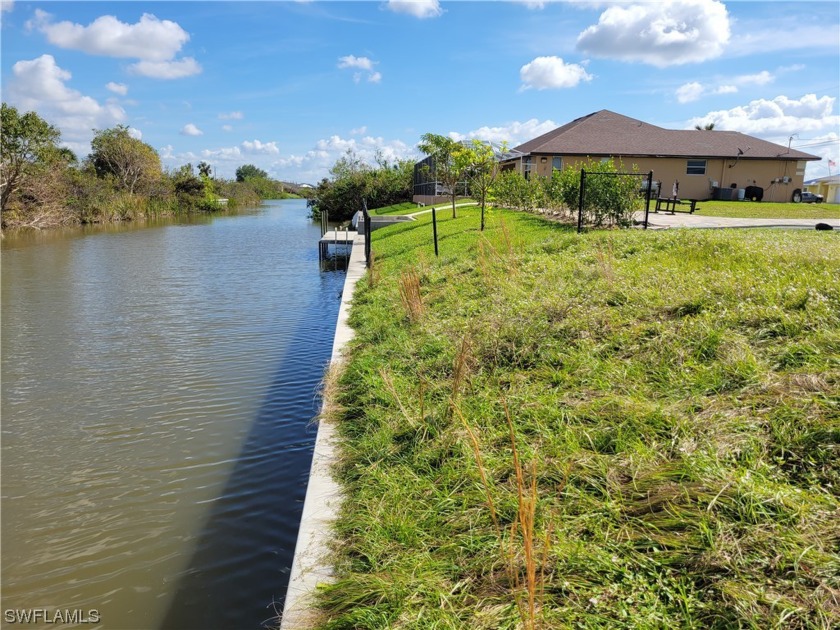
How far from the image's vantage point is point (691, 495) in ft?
9.53

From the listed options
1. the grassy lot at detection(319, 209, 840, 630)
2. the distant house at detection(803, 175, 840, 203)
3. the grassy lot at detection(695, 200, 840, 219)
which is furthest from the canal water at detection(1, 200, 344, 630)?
the distant house at detection(803, 175, 840, 203)

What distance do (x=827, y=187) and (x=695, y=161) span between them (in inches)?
750

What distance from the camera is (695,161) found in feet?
102

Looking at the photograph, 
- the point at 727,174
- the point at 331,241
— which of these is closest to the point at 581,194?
the point at 331,241

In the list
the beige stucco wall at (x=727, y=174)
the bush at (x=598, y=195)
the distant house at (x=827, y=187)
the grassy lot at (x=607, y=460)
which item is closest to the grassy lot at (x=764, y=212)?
the bush at (x=598, y=195)

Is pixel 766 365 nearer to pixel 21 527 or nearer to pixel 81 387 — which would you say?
pixel 21 527

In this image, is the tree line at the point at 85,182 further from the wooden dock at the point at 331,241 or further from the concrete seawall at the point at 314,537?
the concrete seawall at the point at 314,537

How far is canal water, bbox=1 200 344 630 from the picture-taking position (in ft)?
12.9

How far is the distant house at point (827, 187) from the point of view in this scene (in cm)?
3776

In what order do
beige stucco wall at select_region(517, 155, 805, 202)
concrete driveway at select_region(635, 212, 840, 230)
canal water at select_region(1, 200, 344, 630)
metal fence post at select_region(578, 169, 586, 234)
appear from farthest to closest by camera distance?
beige stucco wall at select_region(517, 155, 805, 202) → concrete driveway at select_region(635, 212, 840, 230) → metal fence post at select_region(578, 169, 586, 234) → canal water at select_region(1, 200, 344, 630)

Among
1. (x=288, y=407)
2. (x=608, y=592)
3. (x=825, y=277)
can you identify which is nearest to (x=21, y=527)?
(x=288, y=407)

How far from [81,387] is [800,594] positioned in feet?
26.2

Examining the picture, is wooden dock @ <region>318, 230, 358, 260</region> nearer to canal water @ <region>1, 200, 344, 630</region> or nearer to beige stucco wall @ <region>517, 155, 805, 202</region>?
canal water @ <region>1, 200, 344, 630</region>

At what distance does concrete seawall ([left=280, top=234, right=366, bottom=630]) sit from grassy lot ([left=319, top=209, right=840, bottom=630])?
11 cm
